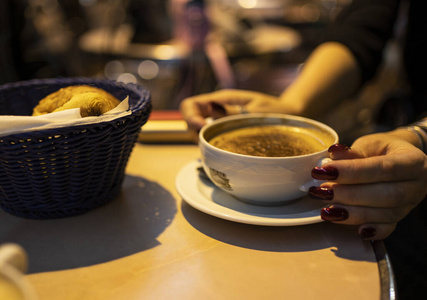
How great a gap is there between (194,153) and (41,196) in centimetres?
39

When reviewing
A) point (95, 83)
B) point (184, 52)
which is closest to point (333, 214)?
point (95, 83)

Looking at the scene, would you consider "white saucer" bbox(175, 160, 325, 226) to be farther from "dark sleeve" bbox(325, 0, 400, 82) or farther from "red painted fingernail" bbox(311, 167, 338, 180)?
"dark sleeve" bbox(325, 0, 400, 82)

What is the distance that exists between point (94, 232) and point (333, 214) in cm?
39

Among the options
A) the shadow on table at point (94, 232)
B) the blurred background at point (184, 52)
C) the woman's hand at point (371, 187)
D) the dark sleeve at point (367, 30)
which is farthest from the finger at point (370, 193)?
the dark sleeve at point (367, 30)

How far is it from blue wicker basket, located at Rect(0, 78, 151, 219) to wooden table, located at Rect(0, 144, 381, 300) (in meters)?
0.03

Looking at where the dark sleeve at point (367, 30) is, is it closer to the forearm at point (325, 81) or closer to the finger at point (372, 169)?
the forearm at point (325, 81)

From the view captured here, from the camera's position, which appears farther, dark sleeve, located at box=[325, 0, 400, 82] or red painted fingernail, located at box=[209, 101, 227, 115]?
dark sleeve, located at box=[325, 0, 400, 82]

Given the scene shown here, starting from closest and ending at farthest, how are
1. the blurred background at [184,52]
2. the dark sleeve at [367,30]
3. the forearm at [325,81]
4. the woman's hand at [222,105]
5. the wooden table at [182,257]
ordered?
1. the wooden table at [182,257]
2. the woman's hand at [222,105]
3. the forearm at [325,81]
4. the dark sleeve at [367,30]
5. the blurred background at [184,52]

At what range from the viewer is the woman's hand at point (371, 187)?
550 mm

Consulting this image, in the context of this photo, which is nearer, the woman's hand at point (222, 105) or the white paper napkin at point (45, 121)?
the white paper napkin at point (45, 121)

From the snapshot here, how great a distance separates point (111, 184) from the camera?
0.68 metres

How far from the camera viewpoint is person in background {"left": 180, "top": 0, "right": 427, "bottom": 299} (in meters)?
0.56

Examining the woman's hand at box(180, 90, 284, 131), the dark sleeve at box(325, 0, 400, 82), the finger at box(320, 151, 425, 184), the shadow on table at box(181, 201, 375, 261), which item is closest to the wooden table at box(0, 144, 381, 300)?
the shadow on table at box(181, 201, 375, 261)

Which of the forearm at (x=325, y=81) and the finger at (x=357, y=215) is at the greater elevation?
the forearm at (x=325, y=81)
